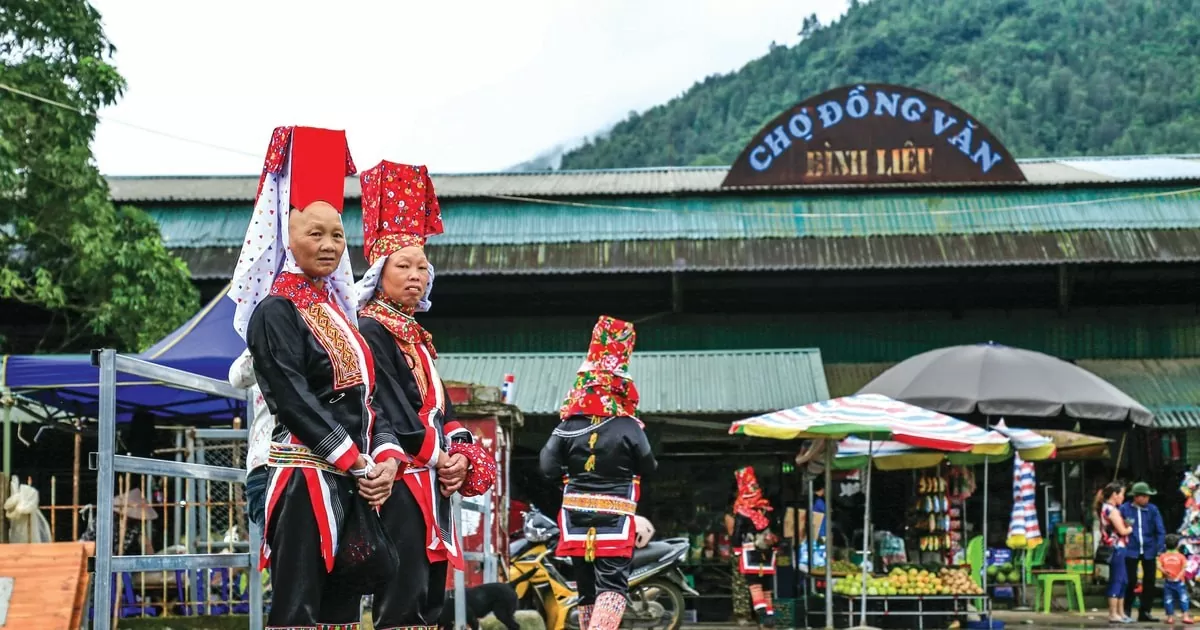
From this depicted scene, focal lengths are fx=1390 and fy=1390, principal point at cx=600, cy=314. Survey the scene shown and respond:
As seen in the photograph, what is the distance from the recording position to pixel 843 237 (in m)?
20.8

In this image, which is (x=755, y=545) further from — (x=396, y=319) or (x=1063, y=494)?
(x=396, y=319)

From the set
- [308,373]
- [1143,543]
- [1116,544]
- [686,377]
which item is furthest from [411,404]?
[686,377]

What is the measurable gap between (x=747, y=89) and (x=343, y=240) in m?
71.3

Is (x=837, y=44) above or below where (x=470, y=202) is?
above

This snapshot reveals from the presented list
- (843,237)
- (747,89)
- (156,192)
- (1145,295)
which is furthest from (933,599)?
(747,89)

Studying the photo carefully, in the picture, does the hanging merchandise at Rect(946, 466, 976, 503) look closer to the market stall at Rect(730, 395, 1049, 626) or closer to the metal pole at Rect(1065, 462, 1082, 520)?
the market stall at Rect(730, 395, 1049, 626)

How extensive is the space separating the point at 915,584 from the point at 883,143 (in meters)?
9.45

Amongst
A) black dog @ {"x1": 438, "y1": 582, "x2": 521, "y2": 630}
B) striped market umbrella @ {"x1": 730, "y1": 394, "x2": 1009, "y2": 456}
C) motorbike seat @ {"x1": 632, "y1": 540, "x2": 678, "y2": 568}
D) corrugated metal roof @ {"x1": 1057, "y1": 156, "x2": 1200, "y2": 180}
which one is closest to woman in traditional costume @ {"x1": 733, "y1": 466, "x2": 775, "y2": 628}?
motorbike seat @ {"x1": 632, "y1": 540, "x2": 678, "y2": 568}

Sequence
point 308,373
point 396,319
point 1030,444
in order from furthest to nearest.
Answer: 1. point 1030,444
2. point 396,319
3. point 308,373

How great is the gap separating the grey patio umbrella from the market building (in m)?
3.15

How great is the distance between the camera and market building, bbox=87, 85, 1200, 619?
64.7 feet

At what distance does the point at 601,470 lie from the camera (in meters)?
8.80

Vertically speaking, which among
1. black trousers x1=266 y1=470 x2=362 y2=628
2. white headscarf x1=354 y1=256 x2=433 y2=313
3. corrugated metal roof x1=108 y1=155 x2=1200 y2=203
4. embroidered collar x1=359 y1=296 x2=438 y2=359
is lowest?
black trousers x1=266 y1=470 x2=362 y2=628

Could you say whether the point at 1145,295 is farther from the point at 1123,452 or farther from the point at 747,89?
the point at 747,89
